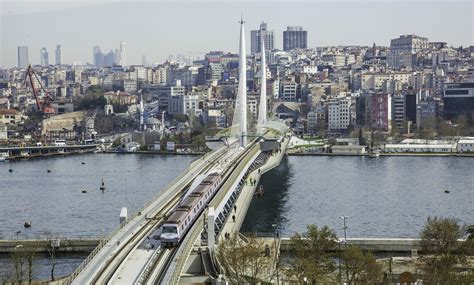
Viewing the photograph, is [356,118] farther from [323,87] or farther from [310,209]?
[310,209]

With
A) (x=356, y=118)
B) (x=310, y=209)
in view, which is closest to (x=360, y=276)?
(x=310, y=209)

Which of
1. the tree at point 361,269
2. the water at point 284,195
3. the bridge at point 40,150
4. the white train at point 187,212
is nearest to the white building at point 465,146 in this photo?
the water at point 284,195

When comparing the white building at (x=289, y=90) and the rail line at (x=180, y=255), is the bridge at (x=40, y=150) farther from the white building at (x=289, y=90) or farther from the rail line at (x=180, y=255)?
the rail line at (x=180, y=255)

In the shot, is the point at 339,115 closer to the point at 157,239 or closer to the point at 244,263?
the point at 157,239

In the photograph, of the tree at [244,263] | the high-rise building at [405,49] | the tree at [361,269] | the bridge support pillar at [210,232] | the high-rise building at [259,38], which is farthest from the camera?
the high-rise building at [259,38]

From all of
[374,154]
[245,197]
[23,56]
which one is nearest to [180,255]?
[245,197]

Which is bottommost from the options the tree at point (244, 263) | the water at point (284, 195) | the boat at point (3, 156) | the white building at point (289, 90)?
the boat at point (3, 156)
